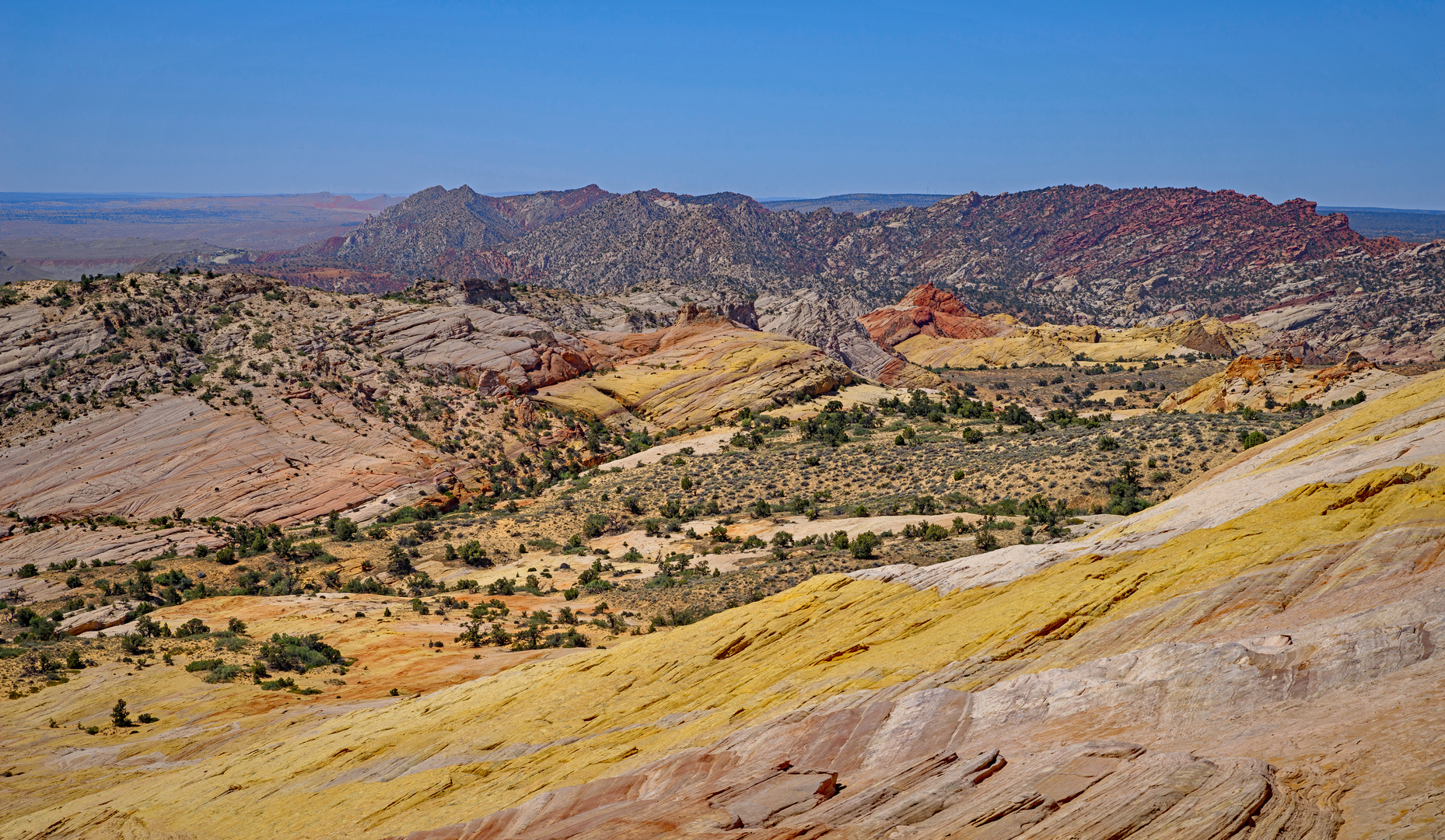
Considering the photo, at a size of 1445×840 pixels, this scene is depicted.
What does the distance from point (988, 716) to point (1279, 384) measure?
6069 cm

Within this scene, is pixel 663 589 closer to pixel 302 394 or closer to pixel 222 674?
pixel 222 674

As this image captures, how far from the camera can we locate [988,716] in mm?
12711

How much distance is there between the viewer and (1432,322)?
136 metres

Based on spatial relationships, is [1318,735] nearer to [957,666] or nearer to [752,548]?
[957,666]

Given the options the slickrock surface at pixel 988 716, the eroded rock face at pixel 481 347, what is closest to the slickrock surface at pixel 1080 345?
the eroded rock face at pixel 481 347

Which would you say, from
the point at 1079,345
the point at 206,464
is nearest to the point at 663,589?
the point at 206,464

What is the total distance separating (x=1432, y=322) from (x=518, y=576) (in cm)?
16504

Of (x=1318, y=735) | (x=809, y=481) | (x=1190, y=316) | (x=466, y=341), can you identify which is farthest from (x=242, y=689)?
(x=1190, y=316)

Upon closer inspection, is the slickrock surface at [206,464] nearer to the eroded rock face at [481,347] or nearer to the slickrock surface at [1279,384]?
the eroded rock face at [481,347]

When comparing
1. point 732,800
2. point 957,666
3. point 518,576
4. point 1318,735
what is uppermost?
point 1318,735

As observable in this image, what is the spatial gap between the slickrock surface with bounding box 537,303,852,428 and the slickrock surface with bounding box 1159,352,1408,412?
1274 inches

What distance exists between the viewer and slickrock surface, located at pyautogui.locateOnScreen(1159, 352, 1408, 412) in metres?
54.6

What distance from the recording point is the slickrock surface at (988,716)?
975 centimetres

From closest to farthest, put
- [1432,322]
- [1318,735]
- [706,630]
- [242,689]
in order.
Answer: [1318,735]
[706,630]
[242,689]
[1432,322]
